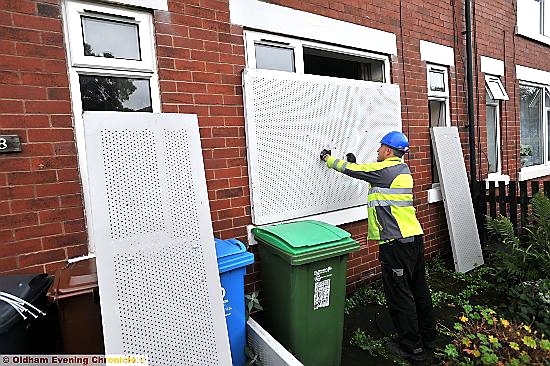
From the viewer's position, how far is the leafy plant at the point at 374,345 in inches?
119

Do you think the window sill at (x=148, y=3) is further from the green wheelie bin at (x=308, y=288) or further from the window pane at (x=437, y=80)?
the window pane at (x=437, y=80)

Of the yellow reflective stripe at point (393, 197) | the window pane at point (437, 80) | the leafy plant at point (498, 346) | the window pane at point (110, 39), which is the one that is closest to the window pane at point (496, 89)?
the window pane at point (437, 80)

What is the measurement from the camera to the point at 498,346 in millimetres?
2209

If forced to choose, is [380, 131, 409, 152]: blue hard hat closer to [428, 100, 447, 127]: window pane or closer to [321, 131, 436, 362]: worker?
[321, 131, 436, 362]: worker

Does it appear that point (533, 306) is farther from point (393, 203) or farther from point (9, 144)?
point (9, 144)

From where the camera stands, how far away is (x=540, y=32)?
7797mm

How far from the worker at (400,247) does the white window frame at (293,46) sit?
133 cm

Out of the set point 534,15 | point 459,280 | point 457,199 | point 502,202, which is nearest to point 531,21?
point 534,15

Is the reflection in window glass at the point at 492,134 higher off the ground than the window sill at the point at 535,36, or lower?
lower

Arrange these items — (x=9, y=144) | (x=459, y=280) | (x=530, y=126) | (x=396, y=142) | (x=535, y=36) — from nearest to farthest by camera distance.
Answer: (x=9, y=144), (x=396, y=142), (x=459, y=280), (x=535, y=36), (x=530, y=126)

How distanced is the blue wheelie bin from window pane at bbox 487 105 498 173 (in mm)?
5740

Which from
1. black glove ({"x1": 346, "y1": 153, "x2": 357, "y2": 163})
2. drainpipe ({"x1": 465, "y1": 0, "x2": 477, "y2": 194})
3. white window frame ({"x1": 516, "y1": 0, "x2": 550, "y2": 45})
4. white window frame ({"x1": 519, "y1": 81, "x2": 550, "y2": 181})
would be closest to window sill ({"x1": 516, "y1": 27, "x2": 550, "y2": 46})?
white window frame ({"x1": 516, "y1": 0, "x2": 550, "y2": 45})

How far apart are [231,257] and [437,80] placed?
457cm

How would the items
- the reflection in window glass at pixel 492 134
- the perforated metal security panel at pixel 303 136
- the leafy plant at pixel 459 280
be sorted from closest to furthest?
the perforated metal security panel at pixel 303 136 → the leafy plant at pixel 459 280 → the reflection in window glass at pixel 492 134
